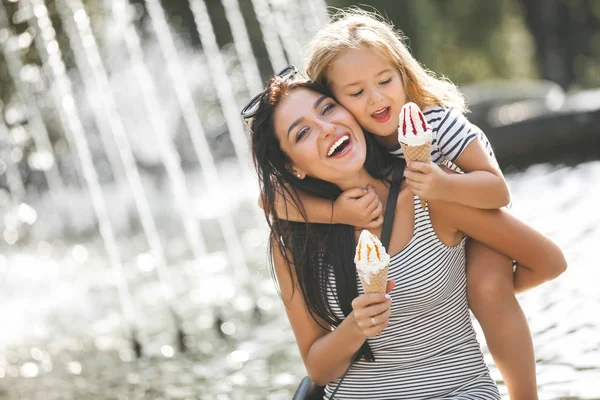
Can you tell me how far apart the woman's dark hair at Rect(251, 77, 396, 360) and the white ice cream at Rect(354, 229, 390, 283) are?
0.39 meters

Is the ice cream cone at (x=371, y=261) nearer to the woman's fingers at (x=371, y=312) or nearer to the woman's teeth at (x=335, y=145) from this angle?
the woman's fingers at (x=371, y=312)

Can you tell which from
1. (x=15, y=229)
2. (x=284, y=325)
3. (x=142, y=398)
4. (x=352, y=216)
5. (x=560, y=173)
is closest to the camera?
(x=352, y=216)

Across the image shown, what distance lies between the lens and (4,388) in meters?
6.19

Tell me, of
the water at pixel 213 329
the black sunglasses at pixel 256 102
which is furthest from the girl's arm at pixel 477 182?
the water at pixel 213 329

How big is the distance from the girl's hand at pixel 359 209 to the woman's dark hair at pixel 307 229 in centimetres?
7

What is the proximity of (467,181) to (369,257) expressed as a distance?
53 cm

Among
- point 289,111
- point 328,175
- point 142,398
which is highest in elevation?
point 289,111

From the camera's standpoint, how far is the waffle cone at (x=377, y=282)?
2734 millimetres

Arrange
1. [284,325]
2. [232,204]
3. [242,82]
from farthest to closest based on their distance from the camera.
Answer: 1. [242,82]
2. [232,204]
3. [284,325]

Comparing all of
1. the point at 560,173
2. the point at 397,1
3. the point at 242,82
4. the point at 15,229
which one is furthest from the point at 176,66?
the point at 560,173

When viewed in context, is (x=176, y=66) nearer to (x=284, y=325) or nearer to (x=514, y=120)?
(x=514, y=120)

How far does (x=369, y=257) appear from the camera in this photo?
2.72 meters

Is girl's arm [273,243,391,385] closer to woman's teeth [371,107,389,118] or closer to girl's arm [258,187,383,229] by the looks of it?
girl's arm [258,187,383,229]

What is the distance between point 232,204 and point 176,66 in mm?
15307
